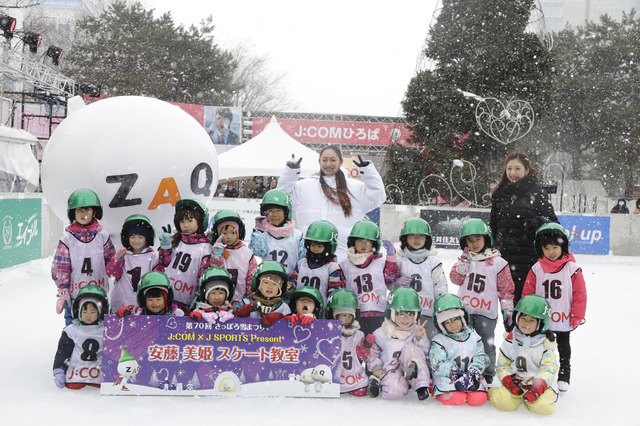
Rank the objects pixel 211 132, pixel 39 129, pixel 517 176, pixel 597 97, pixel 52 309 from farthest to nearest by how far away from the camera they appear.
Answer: pixel 597 97 → pixel 211 132 → pixel 39 129 → pixel 52 309 → pixel 517 176

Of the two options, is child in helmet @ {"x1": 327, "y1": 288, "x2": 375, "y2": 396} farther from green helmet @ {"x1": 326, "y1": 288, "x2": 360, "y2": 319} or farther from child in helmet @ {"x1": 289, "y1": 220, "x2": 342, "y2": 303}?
child in helmet @ {"x1": 289, "y1": 220, "x2": 342, "y2": 303}

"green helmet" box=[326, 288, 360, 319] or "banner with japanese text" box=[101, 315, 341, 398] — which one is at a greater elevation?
"green helmet" box=[326, 288, 360, 319]

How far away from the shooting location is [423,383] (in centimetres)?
447

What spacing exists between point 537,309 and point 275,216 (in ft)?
7.09

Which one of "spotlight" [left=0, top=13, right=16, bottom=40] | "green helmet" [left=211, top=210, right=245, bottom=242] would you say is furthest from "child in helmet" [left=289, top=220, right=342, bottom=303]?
"spotlight" [left=0, top=13, right=16, bottom=40]

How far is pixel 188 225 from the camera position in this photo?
16.2 feet

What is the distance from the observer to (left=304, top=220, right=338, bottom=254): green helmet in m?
4.87

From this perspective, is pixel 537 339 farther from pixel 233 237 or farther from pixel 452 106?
pixel 452 106

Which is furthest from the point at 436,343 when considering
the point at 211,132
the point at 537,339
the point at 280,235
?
the point at 211,132

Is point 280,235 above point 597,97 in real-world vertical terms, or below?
below

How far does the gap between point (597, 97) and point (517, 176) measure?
32387 millimetres

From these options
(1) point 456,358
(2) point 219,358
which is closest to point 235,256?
(2) point 219,358

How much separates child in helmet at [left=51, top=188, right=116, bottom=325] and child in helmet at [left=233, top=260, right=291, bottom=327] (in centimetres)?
124

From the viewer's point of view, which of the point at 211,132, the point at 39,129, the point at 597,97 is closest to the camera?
the point at 39,129
